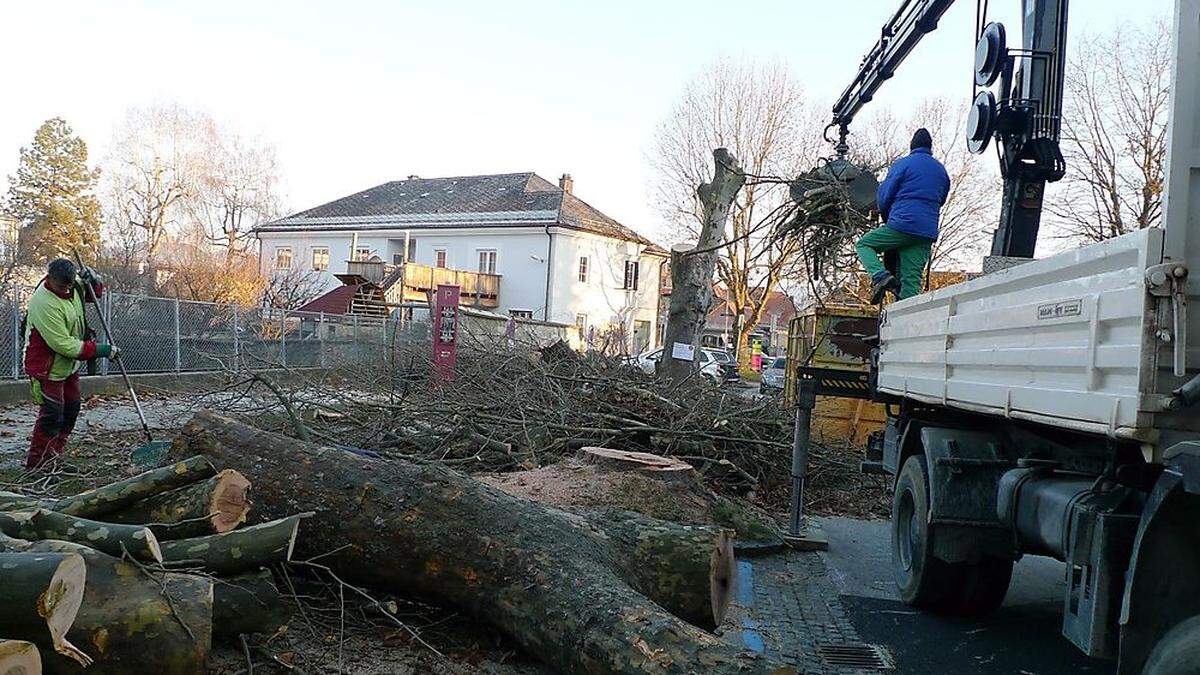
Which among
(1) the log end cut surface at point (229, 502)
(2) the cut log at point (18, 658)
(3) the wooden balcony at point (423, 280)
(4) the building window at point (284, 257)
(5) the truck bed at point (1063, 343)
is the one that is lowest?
(2) the cut log at point (18, 658)

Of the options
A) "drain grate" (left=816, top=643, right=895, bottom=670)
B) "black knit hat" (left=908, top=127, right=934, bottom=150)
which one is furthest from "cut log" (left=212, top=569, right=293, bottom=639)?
"black knit hat" (left=908, top=127, right=934, bottom=150)

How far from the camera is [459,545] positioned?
4293 mm

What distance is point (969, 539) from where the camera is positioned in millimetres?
5176

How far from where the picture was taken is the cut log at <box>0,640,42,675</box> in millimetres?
2547

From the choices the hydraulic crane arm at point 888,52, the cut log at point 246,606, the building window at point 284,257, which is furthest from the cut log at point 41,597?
the building window at point 284,257

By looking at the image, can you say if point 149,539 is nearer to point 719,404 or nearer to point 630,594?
point 630,594

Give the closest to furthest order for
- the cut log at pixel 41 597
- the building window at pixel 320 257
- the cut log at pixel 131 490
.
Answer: the cut log at pixel 41 597, the cut log at pixel 131 490, the building window at pixel 320 257

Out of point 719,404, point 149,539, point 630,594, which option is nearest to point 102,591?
point 149,539

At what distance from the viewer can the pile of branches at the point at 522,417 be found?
28.9 ft

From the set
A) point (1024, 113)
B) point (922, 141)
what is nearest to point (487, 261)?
point (922, 141)

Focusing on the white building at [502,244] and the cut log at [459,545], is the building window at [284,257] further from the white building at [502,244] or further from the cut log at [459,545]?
the cut log at [459,545]

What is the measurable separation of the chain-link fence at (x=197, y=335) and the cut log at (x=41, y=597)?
9530 millimetres

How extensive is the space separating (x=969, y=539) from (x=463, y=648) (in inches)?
113

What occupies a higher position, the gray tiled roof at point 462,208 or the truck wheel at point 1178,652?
the gray tiled roof at point 462,208
